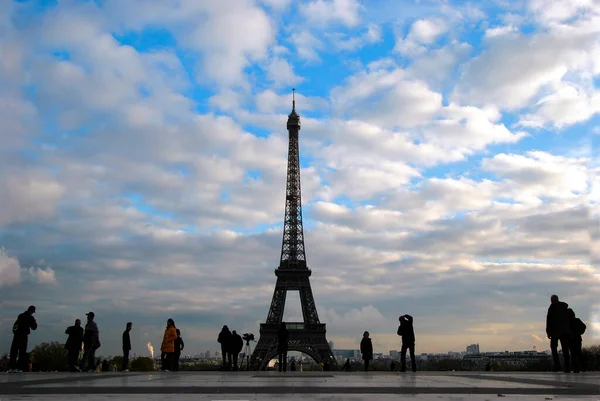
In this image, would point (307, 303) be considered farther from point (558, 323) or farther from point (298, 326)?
point (558, 323)

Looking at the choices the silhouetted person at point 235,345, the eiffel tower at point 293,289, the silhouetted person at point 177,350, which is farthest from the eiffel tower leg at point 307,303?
the silhouetted person at point 177,350

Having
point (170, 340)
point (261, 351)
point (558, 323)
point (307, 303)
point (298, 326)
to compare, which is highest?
point (307, 303)

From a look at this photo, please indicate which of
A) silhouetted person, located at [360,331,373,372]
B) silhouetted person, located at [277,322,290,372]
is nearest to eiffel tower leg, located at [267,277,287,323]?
silhouetted person, located at [360,331,373,372]

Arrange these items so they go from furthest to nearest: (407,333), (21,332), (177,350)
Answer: (177,350)
(407,333)
(21,332)

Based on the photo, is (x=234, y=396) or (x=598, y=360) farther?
(x=598, y=360)

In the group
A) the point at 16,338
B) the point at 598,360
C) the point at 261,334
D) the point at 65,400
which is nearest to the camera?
the point at 65,400

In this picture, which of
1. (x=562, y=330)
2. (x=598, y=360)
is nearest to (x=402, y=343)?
(x=562, y=330)

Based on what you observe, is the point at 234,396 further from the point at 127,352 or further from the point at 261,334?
the point at 261,334

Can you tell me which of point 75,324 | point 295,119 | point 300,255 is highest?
point 295,119

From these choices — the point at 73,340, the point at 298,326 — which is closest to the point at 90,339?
the point at 73,340
